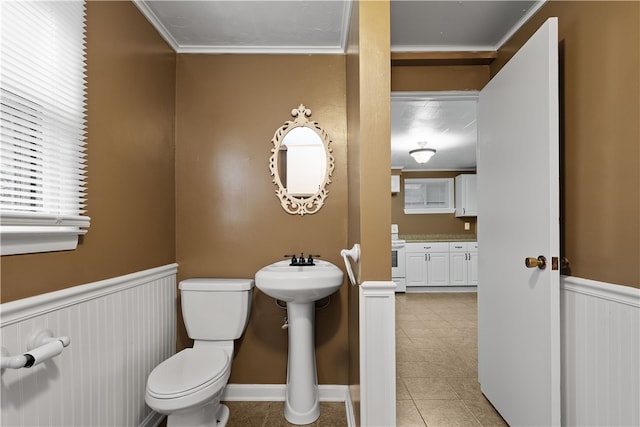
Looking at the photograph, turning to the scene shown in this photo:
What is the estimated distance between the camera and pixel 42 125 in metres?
1.13

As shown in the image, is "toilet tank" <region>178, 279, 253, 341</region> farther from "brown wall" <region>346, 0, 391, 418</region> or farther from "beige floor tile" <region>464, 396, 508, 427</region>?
"beige floor tile" <region>464, 396, 508, 427</region>

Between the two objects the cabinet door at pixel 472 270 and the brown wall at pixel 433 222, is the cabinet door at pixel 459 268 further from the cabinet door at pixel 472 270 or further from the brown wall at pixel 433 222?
the brown wall at pixel 433 222

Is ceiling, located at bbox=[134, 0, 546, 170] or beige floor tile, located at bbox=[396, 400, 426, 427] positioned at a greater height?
ceiling, located at bbox=[134, 0, 546, 170]

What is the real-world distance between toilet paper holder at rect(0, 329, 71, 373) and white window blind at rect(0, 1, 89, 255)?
30 centimetres

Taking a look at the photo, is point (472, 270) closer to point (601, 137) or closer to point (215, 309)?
point (601, 137)

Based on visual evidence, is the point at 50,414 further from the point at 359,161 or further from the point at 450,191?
the point at 450,191

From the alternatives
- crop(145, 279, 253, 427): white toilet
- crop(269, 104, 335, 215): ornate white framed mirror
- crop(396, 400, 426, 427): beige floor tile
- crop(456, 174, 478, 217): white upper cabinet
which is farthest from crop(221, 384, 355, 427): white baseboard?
crop(456, 174, 478, 217): white upper cabinet

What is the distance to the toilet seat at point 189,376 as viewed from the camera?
55.8 inches

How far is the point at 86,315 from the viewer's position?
4.34 ft

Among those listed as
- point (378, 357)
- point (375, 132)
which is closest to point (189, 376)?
point (378, 357)

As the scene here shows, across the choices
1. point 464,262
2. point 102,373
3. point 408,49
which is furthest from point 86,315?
point 464,262

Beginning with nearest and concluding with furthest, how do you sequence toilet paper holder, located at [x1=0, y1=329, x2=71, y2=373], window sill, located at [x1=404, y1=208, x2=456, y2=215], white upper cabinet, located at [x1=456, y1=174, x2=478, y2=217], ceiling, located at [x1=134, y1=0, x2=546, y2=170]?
toilet paper holder, located at [x1=0, y1=329, x2=71, y2=373] < ceiling, located at [x1=134, y1=0, x2=546, y2=170] < white upper cabinet, located at [x1=456, y1=174, x2=478, y2=217] < window sill, located at [x1=404, y1=208, x2=456, y2=215]

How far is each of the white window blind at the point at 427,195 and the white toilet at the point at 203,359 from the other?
4.80 metres

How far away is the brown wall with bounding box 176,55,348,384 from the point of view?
2.18 metres
